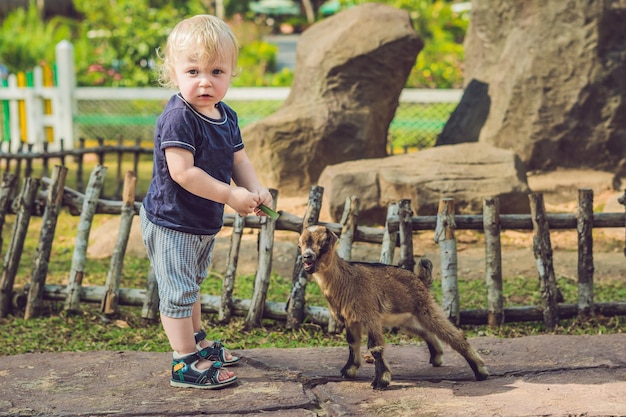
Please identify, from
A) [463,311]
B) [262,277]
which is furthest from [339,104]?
[463,311]

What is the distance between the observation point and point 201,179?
11.9ft

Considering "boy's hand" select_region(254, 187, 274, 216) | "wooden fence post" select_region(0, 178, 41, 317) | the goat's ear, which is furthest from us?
"wooden fence post" select_region(0, 178, 41, 317)

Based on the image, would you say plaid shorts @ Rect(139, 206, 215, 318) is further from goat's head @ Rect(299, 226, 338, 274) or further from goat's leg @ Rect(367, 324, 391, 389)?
goat's leg @ Rect(367, 324, 391, 389)

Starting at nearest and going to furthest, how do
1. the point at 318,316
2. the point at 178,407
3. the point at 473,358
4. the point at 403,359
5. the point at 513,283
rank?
the point at 178,407
the point at 473,358
the point at 403,359
the point at 318,316
the point at 513,283

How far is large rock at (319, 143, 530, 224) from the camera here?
24.3 feet

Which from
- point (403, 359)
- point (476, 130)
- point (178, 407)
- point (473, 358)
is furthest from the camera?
point (476, 130)

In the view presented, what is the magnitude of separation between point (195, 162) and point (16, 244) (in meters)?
2.44

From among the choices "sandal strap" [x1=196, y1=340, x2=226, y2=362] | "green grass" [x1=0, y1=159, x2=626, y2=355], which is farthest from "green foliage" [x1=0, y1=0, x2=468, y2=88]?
"sandal strap" [x1=196, y1=340, x2=226, y2=362]

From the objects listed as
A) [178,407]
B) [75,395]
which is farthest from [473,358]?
[75,395]

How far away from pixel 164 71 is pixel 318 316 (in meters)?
2.07

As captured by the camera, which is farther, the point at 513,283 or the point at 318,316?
the point at 513,283

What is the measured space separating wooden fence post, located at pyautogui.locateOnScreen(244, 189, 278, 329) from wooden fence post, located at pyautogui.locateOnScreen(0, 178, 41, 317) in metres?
1.60

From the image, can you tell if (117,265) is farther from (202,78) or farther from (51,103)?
(51,103)

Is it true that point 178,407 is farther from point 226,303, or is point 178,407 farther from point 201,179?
point 226,303
